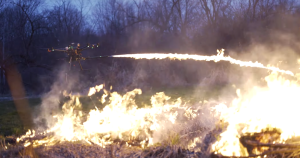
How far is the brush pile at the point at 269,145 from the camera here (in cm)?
385

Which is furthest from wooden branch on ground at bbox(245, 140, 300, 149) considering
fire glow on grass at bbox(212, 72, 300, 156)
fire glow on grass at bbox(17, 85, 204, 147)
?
fire glow on grass at bbox(17, 85, 204, 147)

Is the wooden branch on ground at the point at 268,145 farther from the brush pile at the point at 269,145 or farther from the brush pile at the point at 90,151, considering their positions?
the brush pile at the point at 90,151

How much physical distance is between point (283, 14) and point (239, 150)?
20.7 metres

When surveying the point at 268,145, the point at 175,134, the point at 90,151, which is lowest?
the point at 90,151

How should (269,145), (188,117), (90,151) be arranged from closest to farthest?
(269,145) < (90,151) < (188,117)

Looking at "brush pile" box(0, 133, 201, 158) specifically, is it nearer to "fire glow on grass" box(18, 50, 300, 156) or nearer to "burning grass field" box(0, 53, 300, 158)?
"burning grass field" box(0, 53, 300, 158)

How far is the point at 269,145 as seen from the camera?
12.9ft

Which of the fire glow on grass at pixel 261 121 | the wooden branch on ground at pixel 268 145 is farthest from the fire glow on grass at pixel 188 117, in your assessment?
the wooden branch on ground at pixel 268 145

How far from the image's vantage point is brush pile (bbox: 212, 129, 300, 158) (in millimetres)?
3846

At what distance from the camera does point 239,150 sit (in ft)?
13.4

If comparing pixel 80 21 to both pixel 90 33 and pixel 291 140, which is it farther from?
pixel 291 140

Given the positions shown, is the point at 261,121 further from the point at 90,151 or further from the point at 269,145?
the point at 90,151

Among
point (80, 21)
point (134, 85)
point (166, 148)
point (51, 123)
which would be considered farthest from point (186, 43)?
point (166, 148)

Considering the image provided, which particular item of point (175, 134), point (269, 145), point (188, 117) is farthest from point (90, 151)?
point (269, 145)
